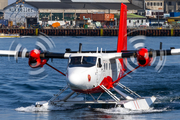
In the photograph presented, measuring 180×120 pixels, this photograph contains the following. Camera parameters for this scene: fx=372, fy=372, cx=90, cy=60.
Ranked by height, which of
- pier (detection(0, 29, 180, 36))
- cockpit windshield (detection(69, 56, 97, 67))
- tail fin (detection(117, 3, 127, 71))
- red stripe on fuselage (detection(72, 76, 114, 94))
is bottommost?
red stripe on fuselage (detection(72, 76, 114, 94))

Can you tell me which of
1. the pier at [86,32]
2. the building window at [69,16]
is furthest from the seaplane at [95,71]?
the building window at [69,16]

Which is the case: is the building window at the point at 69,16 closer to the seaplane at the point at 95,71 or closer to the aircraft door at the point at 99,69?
the seaplane at the point at 95,71

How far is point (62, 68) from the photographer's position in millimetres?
40031

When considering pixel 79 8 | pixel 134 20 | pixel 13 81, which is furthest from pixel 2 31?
pixel 13 81

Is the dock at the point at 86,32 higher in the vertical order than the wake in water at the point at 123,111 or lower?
higher

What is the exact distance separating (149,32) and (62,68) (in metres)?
74.6

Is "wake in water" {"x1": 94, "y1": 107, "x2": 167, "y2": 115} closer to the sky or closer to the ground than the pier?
closer to the ground

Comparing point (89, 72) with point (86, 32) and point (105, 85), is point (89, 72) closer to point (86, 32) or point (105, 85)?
point (105, 85)

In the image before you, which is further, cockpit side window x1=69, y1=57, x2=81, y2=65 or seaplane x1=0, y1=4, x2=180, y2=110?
cockpit side window x1=69, y1=57, x2=81, y2=65

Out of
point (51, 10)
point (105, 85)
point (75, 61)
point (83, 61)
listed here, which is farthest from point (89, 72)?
point (51, 10)

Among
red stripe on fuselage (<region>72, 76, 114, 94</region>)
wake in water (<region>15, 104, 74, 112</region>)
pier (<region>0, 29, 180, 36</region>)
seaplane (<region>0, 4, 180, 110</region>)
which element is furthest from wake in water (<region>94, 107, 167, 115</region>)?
pier (<region>0, 29, 180, 36</region>)

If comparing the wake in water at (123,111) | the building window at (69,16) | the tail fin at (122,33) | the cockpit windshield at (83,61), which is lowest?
the wake in water at (123,111)

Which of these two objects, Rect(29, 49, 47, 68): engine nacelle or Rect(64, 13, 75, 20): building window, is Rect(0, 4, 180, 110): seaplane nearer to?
Rect(29, 49, 47, 68): engine nacelle

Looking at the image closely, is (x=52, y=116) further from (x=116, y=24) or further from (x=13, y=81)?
(x=116, y=24)
